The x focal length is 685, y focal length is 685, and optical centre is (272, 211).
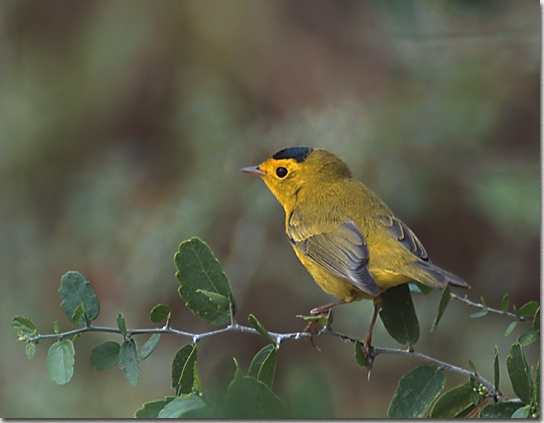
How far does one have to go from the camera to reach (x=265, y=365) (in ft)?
6.24

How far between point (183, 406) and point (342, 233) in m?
1.18

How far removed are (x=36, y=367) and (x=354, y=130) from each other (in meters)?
1.96

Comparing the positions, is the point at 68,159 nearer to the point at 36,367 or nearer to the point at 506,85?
the point at 36,367

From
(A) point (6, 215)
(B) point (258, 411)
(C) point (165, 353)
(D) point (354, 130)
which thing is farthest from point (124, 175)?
(B) point (258, 411)

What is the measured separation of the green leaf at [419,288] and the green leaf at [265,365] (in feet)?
2.12

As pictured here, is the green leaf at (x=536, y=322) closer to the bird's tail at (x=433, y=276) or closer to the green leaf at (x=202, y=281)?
the bird's tail at (x=433, y=276)

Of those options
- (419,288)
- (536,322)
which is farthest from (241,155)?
(536,322)

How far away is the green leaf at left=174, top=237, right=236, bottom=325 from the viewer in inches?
73.9

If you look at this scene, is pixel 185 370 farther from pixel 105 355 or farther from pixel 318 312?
pixel 318 312

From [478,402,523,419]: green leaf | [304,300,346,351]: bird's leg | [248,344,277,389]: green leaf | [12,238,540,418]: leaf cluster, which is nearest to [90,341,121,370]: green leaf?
[12,238,540,418]: leaf cluster

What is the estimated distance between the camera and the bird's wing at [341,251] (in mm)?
2320

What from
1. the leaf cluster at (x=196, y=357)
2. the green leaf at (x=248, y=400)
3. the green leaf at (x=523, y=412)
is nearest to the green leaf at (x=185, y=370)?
the leaf cluster at (x=196, y=357)

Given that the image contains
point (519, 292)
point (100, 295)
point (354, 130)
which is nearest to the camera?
point (519, 292)

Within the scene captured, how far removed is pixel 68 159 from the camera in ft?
13.5
